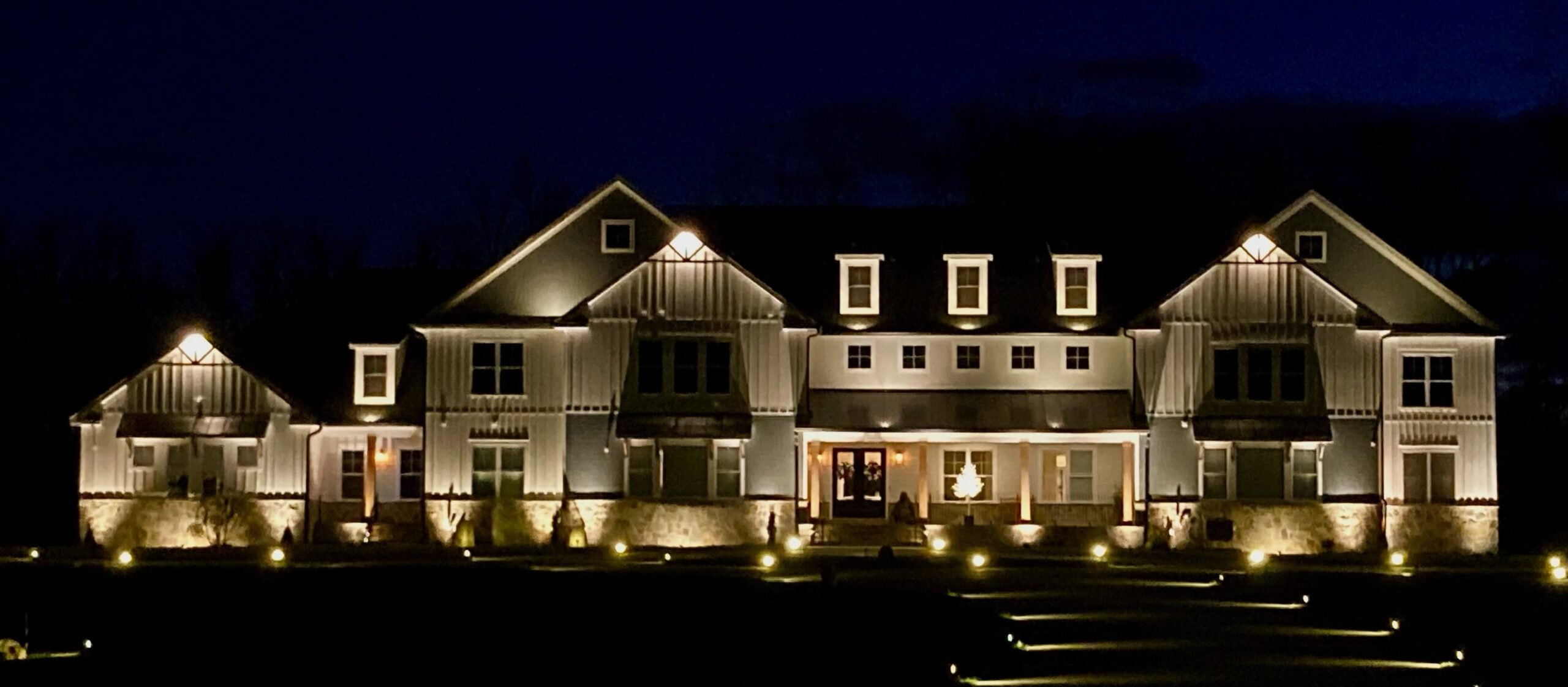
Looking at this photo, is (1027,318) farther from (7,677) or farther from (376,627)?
(7,677)

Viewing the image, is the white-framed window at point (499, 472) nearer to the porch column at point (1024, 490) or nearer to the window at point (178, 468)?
the window at point (178, 468)

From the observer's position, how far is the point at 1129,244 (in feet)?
181

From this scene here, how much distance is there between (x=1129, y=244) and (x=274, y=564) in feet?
75.8

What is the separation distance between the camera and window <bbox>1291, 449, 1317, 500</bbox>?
50.7 meters

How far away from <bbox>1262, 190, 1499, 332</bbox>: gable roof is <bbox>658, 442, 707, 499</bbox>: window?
13903mm

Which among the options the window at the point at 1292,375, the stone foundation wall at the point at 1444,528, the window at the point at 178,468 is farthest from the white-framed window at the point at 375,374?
the stone foundation wall at the point at 1444,528

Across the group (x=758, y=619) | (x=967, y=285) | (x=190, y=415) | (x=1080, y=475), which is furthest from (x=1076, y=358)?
(x=758, y=619)

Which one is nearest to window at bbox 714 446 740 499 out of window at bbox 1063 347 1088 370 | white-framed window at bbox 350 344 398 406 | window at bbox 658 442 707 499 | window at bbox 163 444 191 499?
window at bbox 658 442 707 499

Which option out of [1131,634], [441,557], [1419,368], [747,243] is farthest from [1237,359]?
[1131,634]

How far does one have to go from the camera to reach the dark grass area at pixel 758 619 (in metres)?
28.2

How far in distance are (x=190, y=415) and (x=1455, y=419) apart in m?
28.6

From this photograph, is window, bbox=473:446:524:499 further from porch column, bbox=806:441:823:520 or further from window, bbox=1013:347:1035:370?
window, bbox=1013:347:1035:370

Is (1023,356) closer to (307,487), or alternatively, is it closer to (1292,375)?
(1292,375)

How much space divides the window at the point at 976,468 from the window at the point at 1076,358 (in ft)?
9.14
